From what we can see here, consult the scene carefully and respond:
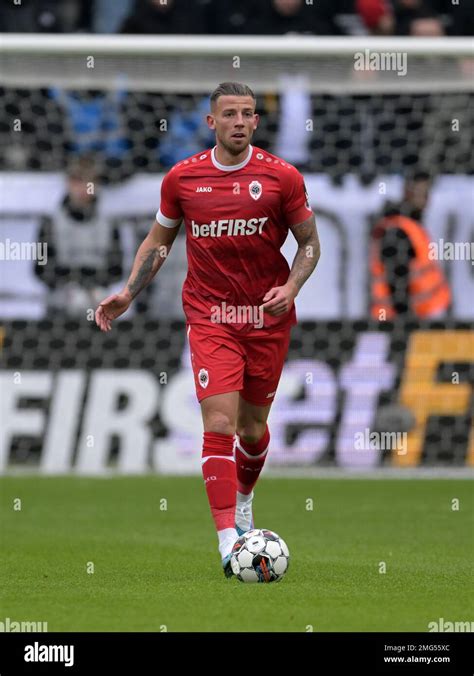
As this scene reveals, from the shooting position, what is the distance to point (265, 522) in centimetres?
1109

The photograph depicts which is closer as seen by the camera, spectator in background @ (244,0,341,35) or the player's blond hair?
the player's blond hair

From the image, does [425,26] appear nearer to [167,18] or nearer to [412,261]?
[167,18]

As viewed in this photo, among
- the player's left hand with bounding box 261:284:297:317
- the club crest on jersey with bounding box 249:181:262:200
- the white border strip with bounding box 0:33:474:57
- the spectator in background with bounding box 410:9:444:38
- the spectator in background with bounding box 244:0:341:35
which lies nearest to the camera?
the player's left hand with bounding box 261:284:297:317

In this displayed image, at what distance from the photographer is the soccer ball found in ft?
25.5

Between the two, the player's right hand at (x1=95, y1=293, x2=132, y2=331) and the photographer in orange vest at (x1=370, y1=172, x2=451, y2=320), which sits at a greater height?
the photographer in orange vest at (x1=370, y1=172, x2=451, y2=320)

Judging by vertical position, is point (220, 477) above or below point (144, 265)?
below

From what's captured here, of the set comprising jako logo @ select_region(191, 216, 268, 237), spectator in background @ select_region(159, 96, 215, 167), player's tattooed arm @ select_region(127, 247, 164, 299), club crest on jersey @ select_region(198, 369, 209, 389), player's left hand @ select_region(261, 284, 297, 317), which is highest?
spectator in background @ select_region(159, 96, 215, 167)

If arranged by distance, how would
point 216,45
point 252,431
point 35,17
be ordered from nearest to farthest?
point 252,431, point 216,45, point 35,17

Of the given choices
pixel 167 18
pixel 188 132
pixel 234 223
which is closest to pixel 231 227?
pixel 234 223

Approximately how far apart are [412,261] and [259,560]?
7793 mm

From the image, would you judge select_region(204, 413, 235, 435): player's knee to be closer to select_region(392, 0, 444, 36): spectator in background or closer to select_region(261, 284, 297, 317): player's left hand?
select_region(261, 284, 297, 317): player's left hand

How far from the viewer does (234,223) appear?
8.42m
